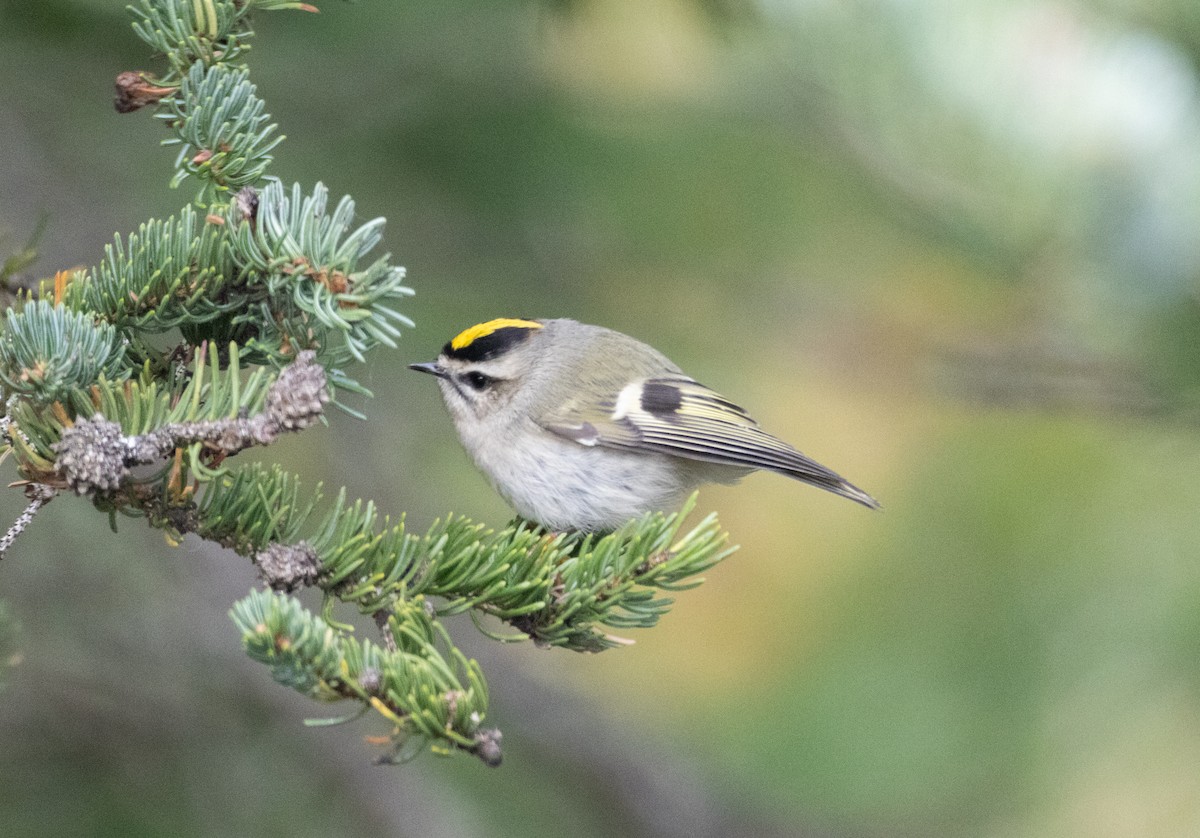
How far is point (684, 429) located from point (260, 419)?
1.47m

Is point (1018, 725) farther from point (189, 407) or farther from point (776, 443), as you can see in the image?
point (189, 407)

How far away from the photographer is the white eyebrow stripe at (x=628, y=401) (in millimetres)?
2656

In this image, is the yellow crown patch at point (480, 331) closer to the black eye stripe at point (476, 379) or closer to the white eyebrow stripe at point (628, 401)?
the black eye stripe at point (476, 379)

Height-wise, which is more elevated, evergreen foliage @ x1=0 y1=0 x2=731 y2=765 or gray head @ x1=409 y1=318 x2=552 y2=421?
gray head @ x1=409 y1=318 x2=552 y2=421

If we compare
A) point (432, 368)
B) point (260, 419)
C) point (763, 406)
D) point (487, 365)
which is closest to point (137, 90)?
point (260, 419)

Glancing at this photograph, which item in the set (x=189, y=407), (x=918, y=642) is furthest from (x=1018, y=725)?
(x=189, y=407)

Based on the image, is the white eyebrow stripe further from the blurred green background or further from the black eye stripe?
the blurred green background

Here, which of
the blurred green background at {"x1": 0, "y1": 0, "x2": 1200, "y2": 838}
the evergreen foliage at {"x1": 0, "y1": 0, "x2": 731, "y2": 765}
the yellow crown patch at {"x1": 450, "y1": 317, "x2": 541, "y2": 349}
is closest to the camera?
the evergreen foliage at {"x1": 0, "y1": 0, "x2": 731, "y2": 765}

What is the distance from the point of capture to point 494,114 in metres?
2.59

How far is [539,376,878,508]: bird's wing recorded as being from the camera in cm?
249

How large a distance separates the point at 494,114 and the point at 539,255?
1.98 ft

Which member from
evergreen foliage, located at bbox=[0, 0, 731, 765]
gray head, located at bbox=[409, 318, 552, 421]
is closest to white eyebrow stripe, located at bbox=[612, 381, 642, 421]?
gray head, located at bbox=[409, 318, 552, 421]

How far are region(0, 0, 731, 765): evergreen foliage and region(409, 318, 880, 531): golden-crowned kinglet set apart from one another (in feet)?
2.92

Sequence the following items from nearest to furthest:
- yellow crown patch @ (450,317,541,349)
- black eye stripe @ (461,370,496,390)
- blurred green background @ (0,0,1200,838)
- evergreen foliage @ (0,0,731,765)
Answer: evergreen foliage @ (0,0,731,765), blurred green background @ (0,0,1200,838), yellow crown patch @ (450,317,541,349), black eye stripe @ (461,370,496,390)
